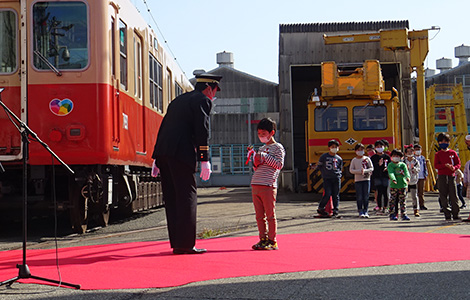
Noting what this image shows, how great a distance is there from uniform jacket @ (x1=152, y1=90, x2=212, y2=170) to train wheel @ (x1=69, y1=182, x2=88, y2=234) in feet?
9.17

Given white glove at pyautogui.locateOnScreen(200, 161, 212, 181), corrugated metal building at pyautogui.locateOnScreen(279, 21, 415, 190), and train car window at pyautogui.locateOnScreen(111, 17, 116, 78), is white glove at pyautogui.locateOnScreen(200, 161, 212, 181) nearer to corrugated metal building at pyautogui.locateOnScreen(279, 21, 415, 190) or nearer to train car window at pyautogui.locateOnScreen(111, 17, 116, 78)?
train car window at pyautogui.locateOnScreen(111, 17, 116, 78)

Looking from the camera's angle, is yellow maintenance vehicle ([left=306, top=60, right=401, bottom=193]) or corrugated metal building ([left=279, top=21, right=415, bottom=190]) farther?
corrugated metal building ([left=279, top=21, right=415, bottom=190])

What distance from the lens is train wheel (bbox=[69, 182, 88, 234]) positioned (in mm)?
9438

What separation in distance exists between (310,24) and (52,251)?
18.6 metres

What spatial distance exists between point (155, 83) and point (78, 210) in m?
4.05

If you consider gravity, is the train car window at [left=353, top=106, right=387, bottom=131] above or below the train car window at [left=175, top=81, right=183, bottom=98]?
below

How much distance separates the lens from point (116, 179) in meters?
10.4

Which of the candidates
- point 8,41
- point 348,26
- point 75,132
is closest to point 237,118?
point 348,26

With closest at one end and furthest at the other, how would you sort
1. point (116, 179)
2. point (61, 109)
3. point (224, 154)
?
point (61, 109) < point (116, 179) < point (224, 154)

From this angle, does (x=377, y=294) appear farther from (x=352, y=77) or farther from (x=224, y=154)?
(x=224, y=154)

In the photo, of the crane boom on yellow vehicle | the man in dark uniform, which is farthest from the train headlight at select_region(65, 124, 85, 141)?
the crane boom on yellow vehicle

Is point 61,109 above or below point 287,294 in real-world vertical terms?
above

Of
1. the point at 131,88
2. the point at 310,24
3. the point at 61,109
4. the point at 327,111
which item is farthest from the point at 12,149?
the point at 310,24

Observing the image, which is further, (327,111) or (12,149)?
(327,111)
